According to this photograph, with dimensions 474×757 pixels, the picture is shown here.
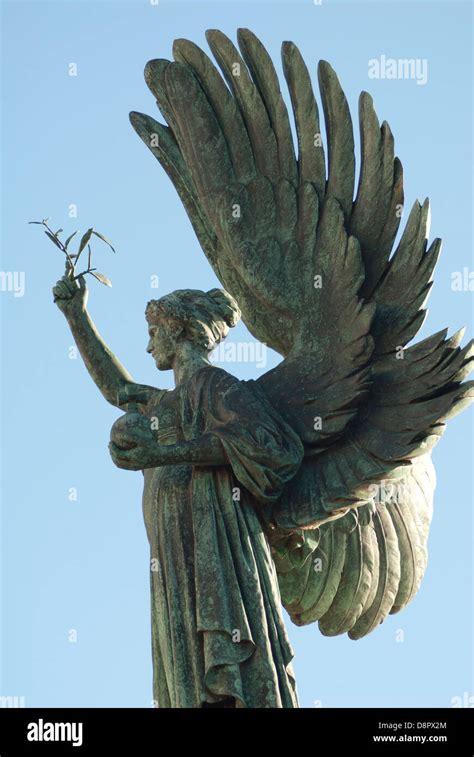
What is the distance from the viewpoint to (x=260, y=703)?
1911 centimetres

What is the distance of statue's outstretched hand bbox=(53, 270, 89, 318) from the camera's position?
2152 centimetres

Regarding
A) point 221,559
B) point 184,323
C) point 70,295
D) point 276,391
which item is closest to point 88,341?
point 70,295

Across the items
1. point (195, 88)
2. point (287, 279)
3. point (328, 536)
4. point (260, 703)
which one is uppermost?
point (195, 88)

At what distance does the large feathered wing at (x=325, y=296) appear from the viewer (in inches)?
787

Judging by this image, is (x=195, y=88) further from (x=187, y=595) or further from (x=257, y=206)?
(x=187, y=595)

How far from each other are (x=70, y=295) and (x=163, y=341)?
106 cm

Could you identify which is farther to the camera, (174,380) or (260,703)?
(174,380)

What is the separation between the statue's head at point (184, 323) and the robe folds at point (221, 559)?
0.53m

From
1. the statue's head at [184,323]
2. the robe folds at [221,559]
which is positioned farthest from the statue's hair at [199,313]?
the robe folds at [221,559]

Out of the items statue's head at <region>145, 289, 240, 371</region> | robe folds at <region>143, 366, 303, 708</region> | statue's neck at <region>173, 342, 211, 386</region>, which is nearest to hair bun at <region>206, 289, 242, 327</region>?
statue's head at <region>145, 289, 240, 371</region>

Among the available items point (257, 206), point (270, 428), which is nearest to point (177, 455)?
point (270, 428)

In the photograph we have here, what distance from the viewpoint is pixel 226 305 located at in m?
21.0

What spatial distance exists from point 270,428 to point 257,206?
6.45ft

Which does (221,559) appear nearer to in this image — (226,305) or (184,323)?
(184,323)
